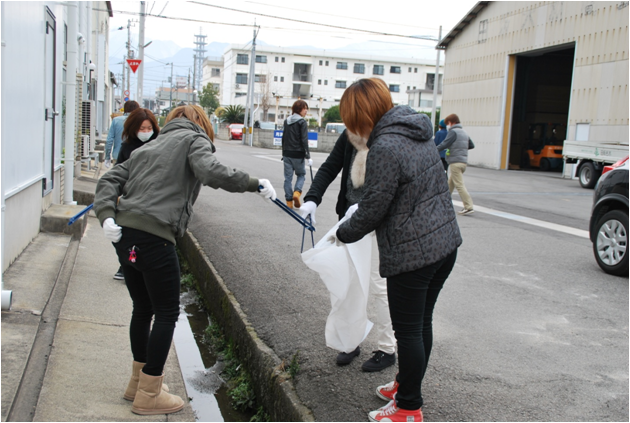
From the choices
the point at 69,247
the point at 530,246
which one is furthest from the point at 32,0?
the point at 530,246

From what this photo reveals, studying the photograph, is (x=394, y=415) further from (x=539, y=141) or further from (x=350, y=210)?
(x=539, y=141)

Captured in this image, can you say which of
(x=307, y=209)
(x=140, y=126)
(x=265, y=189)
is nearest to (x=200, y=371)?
(x=307, y=209)

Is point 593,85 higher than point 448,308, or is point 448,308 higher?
point 593,85

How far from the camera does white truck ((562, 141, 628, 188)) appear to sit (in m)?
18.0

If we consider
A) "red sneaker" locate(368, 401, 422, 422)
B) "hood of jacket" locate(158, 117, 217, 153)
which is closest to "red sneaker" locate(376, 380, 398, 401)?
"red sneaker" locate(368, 401, 422, 422)

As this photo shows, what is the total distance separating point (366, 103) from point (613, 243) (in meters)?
5.09

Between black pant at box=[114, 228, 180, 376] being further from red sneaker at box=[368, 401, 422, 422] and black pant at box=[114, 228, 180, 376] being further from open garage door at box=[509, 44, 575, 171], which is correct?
open garage door at box=[509, 44, 575, 171]

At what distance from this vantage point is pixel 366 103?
9.53ft

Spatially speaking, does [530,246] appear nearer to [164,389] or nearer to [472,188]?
[164,389]

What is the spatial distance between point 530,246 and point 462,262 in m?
1.78

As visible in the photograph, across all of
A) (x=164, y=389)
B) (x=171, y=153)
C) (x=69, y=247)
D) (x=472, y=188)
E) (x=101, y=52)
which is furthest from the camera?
(x=101, y=52)

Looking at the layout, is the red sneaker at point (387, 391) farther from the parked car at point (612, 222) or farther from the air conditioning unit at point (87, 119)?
the air conditioning unit at point (87, 119)

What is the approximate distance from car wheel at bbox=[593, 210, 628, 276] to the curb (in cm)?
444

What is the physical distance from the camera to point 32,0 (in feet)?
19.9
